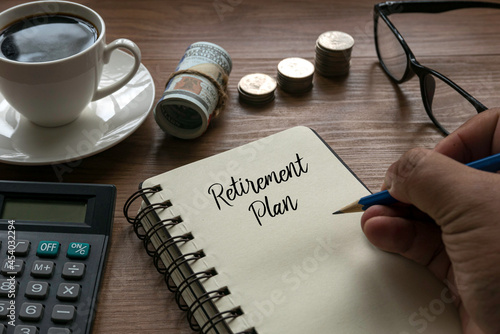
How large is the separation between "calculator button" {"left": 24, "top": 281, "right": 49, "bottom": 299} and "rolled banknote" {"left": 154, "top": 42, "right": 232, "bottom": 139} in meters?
0.27

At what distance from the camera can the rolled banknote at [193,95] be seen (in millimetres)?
638

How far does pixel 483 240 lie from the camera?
15.6 inches

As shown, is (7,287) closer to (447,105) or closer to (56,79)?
(56,79)

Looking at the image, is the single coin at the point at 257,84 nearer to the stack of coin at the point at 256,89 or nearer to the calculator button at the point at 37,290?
the stack of coin at the point at 256,89

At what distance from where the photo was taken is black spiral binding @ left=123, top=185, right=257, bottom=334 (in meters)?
0.46

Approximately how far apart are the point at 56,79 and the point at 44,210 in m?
0.15

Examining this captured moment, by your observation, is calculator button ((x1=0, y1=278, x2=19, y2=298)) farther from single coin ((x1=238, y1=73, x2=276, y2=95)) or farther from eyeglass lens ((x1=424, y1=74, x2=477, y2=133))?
eyeglass lens ((x1=424, y1=74, x2=477, y2=133))

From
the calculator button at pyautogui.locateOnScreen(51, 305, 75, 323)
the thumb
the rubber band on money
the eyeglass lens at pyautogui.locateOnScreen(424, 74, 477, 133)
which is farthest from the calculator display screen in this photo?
the eyeglass lens at pyautogui.locateOnScreen(424, 74, 477, 133)

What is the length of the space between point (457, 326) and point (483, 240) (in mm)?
98

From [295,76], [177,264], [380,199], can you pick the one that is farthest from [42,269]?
[295,76]

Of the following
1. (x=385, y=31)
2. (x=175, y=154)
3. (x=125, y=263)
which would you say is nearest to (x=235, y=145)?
(x=175, y=154)

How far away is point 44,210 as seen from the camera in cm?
55

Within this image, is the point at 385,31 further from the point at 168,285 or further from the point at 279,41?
the point at 168,285

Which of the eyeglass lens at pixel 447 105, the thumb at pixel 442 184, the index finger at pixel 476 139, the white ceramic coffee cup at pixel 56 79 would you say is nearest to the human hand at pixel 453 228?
the thumb at pixel 442 184
